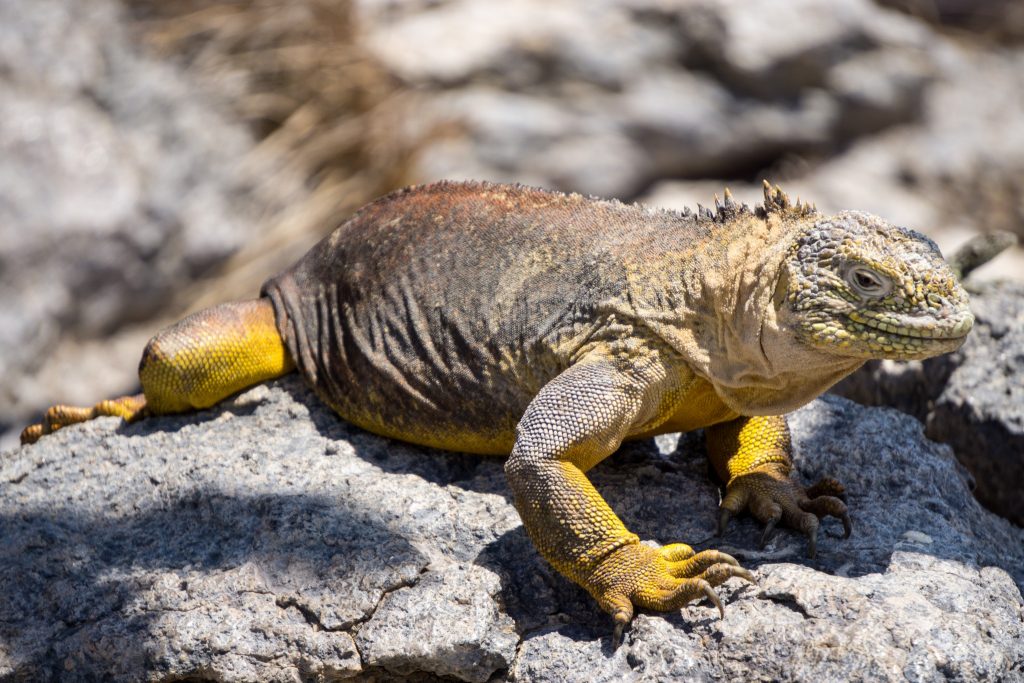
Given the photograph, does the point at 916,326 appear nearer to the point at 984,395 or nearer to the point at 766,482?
the point at 766,482

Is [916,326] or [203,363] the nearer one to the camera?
[916,326]

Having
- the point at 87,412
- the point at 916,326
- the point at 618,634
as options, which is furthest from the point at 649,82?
the point at 618,634

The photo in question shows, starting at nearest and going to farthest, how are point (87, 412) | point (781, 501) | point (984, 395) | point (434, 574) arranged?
point (434, 574) < point (781, 501) < point (87, 412) < point (984, 395)

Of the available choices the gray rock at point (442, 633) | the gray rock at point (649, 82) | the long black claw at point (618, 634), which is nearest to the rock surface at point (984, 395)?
the long black claw at point (618, 634)

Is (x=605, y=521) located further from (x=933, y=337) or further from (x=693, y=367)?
(x=933, y=337)

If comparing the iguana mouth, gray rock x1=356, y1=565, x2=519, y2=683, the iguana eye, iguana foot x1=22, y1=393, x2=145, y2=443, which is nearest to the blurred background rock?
iguana foot x1=22, y1=393, x2=145, y2=443
